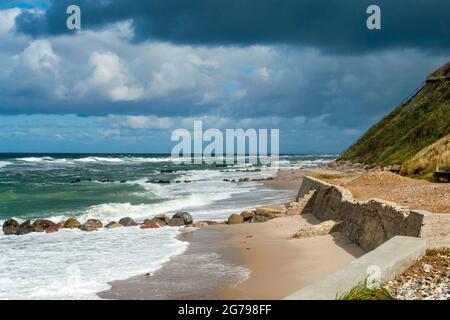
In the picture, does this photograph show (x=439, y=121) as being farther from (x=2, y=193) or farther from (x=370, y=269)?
(x=370, y=269)

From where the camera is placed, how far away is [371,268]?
759 cm

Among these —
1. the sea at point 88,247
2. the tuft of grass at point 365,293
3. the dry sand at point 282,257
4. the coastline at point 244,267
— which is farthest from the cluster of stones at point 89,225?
the tuft of grass at point 365,293

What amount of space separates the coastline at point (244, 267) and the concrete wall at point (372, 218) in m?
0.48

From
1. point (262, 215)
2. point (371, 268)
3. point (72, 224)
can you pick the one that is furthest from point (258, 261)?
point (72, 224)

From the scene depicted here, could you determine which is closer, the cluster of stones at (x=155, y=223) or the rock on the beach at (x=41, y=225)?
the cluster of stones at (x=155, y=223)

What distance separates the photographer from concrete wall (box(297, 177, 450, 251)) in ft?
33.0

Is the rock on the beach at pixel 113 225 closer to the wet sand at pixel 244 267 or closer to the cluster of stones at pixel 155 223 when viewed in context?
the cluster of stones at pixel 155 223

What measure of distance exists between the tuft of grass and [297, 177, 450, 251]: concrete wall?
10.1ft

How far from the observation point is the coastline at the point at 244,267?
11344 mm

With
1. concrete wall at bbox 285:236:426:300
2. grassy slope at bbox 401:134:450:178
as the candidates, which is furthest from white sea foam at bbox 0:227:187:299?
grassy slope at bbox 401:134:450:178

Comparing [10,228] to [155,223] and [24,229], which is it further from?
[155,223]
